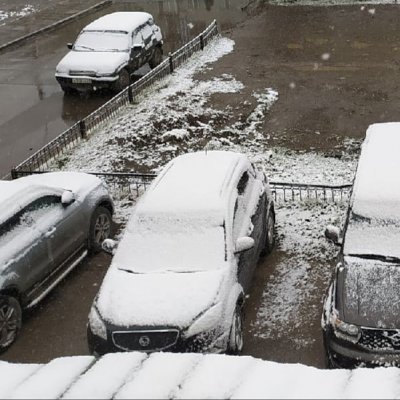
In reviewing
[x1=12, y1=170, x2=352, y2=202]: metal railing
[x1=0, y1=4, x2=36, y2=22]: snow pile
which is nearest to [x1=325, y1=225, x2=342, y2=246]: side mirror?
[x1=12, y1=170, x2=352, y2=202]: metal railing

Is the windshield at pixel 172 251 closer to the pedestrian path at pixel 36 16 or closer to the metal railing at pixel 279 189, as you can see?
the metal railing at pixel 279 189

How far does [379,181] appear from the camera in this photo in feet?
29.3

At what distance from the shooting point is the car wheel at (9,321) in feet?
29.2

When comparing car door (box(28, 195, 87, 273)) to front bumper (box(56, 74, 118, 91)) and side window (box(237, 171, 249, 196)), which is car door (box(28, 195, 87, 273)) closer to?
side window (box(237, 171, 249, 196))

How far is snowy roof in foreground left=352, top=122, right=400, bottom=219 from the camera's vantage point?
863cm

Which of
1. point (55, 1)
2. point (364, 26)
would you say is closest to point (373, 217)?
point (364, 26)

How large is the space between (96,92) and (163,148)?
5.17 meters

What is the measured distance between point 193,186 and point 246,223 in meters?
0.86

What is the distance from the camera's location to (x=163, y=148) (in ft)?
48.7

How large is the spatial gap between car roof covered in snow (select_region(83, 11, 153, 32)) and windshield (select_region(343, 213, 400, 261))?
13.1m

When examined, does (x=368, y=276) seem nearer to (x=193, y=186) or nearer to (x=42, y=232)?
(x=193, y=186)

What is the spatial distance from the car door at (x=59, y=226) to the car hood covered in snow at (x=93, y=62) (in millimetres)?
8669

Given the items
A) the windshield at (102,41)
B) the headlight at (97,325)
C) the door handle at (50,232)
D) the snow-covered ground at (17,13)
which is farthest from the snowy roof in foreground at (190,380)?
the snow-covered ground at (17,13)

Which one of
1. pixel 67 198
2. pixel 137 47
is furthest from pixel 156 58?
pixel 67 198
